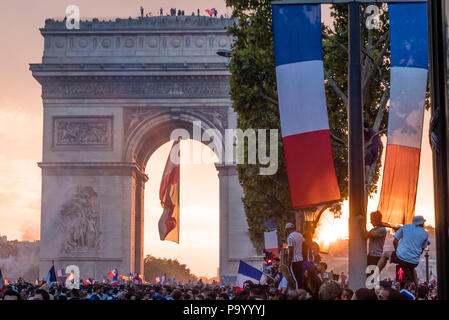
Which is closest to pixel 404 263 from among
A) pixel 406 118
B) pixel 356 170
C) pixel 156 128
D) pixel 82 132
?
pixel 356 170

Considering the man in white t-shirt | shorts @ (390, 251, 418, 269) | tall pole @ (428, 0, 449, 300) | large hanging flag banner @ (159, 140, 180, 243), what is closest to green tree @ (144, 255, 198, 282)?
large hanging flag banner @ (159, 140, 180, 243)

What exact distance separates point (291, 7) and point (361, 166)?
2.39 meters

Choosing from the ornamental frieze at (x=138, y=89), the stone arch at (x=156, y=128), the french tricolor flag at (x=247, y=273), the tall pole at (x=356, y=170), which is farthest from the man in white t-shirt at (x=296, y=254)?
the ornamental frieze at (x=138, y=89)

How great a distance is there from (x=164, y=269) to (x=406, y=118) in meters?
165

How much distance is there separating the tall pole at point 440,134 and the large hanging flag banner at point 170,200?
51.7m

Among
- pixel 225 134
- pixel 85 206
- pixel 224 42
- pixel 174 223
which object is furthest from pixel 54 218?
pixel 224 42

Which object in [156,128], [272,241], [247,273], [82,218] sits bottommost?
[247,273]

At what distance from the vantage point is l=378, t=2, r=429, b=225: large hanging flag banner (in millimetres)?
11703

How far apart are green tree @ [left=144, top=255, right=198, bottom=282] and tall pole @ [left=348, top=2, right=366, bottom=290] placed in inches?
6197

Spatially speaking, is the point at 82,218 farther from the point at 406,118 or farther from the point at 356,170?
the point at 356,170

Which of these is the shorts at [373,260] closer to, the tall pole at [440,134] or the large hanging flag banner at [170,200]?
the tall pole at [440,134]

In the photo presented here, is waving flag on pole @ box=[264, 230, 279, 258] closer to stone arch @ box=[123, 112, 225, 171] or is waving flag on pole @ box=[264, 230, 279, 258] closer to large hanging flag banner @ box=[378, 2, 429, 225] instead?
large hanging flag banner @ box=[378, 2, 429, 225]

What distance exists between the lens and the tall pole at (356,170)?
11.2 m

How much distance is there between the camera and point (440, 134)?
8.67 m
